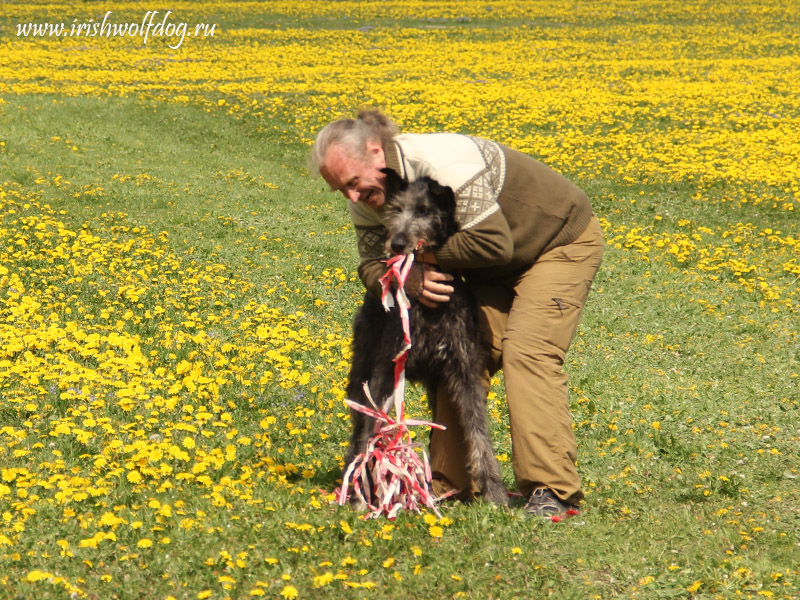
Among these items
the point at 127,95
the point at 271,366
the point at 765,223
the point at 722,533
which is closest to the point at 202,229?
the point at 271,366

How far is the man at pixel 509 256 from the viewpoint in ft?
14.8

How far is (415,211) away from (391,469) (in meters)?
1.44

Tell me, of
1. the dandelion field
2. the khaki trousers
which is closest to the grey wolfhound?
the khaki trousers

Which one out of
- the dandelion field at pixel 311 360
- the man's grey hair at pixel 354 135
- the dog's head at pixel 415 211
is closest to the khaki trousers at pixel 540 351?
the dandelion field at pixel 311 360

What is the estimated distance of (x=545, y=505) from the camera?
4.90 m

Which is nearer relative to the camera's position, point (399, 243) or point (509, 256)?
point (399, 243)

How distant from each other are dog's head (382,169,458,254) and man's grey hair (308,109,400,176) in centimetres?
20

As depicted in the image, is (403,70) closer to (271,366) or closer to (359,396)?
(271,366)

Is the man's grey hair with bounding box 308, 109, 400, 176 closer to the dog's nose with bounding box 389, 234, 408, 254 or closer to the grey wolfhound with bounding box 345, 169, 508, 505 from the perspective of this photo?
the grey wolfhound with bounding box 345, 169, 508, 505

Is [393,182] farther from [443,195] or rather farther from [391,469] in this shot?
[391,469]

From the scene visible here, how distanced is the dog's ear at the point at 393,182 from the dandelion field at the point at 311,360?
5.71 feet

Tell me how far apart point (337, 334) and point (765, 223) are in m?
8.44

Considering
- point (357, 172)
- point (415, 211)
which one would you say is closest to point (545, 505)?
point (415, 211)

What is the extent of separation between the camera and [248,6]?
166ft
